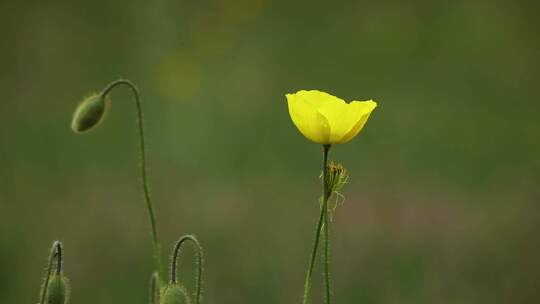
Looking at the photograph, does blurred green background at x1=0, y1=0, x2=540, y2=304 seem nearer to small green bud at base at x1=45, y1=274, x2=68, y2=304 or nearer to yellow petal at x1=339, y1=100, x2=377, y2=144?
yellow petal at x1=339, y1=100, x2=377, y2=144

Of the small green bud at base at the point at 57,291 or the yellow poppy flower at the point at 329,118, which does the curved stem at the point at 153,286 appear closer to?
the small green bud at base at the point at 57,291

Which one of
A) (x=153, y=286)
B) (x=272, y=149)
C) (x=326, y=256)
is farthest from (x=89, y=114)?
(x=272, y=149)

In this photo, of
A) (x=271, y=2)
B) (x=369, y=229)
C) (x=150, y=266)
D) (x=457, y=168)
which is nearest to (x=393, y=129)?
(x=457, y=168)

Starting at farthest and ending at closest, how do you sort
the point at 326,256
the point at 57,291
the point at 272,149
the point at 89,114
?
the point at 272,149 → the point at 89,114 → the point at 57,291 → the point at 326,256

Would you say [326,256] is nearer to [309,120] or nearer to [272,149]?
[309,120]

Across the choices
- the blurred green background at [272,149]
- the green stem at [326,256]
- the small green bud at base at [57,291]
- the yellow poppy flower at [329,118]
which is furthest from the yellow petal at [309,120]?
the blurred green background at [272,149]

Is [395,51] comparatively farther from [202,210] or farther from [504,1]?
[202,210]

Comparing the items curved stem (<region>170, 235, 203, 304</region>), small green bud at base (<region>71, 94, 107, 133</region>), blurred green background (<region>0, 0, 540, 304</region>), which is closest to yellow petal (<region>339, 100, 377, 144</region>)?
curved stem (<region>170, 235, 203, 304</region>)
